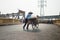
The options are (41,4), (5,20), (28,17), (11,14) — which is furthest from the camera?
(11,14)

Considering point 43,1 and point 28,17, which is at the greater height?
point 43,1

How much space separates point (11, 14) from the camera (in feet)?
102

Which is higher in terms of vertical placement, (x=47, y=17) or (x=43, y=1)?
(x=43, y=1)

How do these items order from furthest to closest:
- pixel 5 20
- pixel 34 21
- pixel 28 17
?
1. pixel 5 20
2. pixel 34 21
3. pixel 28 17

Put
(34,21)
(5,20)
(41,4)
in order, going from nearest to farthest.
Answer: (34,21)
(5,20)
(41,4)

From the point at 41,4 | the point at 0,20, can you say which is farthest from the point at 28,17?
the point at 41,4

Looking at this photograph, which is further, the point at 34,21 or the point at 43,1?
the point at 43,1

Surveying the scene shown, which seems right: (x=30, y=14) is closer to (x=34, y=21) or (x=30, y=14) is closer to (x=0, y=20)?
(x=34, y=21)

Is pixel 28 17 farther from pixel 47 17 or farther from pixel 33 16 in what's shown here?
pixel 47 17

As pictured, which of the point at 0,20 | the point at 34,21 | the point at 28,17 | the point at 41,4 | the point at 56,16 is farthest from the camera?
the point at 56,16

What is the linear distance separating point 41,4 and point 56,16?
21.1 ft

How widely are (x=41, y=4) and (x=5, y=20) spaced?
11.6 metres

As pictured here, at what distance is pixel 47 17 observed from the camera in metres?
35.0

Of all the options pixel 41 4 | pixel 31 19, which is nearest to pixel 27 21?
pixel 31 19
